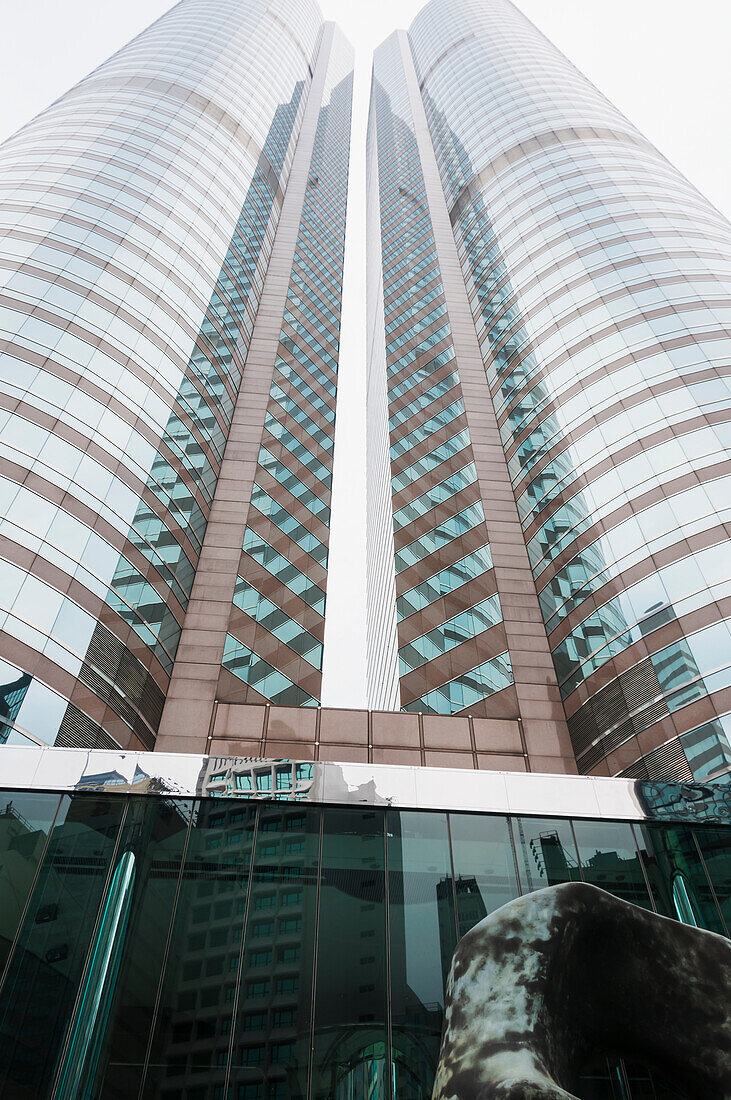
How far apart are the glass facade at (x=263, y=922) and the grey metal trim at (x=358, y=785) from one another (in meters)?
0.20

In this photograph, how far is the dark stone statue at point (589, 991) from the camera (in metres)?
5.53

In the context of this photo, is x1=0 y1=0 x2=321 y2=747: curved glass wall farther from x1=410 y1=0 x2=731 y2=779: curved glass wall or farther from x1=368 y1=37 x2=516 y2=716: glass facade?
x1=410 y1=0 x2=731 y2=779: curved glass wall

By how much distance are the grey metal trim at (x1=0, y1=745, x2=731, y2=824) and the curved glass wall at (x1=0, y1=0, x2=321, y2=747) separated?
5930mm

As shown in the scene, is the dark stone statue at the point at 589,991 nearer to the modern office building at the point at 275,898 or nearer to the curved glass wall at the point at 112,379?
the modern office building at the point at 275,898

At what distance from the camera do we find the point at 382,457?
2130 inches

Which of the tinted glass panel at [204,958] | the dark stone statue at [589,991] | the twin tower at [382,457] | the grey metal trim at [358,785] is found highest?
the twin tower at [382,457]

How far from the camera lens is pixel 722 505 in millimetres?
27703

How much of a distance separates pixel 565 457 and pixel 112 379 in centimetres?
2075

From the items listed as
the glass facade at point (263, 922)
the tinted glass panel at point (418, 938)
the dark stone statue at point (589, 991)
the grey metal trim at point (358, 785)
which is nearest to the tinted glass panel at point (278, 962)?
the glass facade at point (263, 922)

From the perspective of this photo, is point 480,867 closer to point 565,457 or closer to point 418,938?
point 418,938

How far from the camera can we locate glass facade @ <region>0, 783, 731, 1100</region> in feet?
43.0

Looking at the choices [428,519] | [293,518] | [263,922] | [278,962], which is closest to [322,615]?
[293,518]

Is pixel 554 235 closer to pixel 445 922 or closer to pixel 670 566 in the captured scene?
pixel 670 566

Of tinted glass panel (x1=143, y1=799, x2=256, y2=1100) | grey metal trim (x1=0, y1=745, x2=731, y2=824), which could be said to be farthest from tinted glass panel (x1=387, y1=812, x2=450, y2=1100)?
tinted glass panel (x1=143, y1=799, x2=256, y2=1100)
